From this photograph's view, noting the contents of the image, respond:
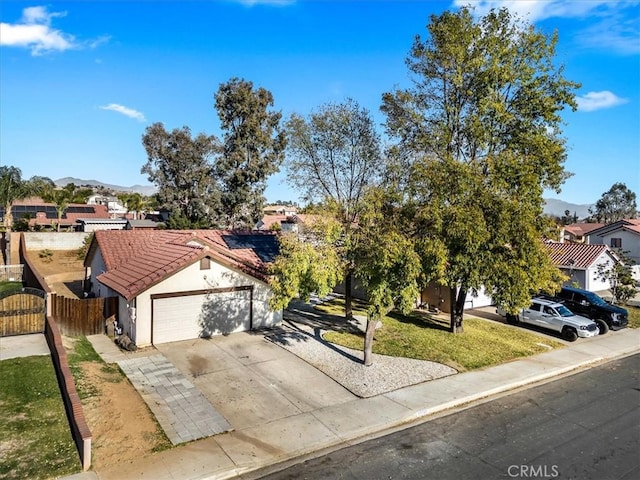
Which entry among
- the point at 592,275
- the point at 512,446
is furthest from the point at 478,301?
the point at 512,446

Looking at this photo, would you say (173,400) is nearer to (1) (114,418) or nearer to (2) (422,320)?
(1) (114,418)

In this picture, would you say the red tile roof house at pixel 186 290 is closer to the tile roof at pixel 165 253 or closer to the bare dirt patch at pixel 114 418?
the tile roof at pixel 165 253

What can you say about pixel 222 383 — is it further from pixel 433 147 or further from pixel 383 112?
pixel 383 112

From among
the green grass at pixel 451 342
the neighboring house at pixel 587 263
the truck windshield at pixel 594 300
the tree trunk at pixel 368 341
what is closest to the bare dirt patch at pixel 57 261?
the green grass at pixel 451 342

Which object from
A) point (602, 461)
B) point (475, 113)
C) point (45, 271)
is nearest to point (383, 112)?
point (475, 113)

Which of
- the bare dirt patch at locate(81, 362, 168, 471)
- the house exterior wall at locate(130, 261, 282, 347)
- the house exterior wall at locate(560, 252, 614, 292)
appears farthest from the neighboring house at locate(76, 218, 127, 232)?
the house exterior wall at locate(560, 252, 614, 292)

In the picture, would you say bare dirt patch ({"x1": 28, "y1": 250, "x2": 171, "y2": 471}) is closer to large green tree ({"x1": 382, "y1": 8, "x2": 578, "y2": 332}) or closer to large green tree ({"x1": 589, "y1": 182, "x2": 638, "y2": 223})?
large green tree ({"x1": 382, "y1": 8, "x2": 578, "y2": 332})
